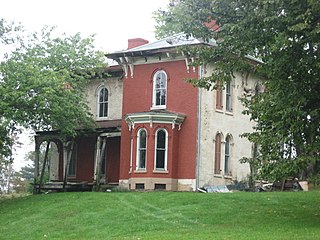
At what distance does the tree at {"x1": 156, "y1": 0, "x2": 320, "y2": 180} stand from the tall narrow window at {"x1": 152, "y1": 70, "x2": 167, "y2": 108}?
1300 cm

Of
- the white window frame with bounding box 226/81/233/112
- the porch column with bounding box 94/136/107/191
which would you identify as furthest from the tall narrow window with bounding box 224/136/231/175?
the porch column with bounding box 94/136/107/191

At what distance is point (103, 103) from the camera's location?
122 ft

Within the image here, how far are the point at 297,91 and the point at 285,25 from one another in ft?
6.29

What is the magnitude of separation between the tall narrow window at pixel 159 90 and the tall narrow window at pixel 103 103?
513cm

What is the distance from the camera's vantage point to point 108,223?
21.4m

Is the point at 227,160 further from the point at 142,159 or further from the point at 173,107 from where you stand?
the point at 142,159

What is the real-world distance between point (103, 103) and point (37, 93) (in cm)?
760

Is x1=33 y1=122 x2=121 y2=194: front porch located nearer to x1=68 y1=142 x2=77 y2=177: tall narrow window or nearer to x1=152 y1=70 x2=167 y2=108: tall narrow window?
x1=68 y1=142 x2=77 y2=177: tall narrow window

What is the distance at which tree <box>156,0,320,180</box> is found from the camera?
16266 mm

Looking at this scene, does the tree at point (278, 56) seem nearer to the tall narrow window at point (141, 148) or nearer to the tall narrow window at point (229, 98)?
the tall narrow window at point (141, 148)

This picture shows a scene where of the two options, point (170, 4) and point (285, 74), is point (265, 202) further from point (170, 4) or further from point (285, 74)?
point (170, 4)

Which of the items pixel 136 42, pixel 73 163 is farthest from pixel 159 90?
pixel 73 163

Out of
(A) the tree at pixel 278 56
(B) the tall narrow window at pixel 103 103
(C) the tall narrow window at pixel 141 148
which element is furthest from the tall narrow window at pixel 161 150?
(A) the tree at pixel 278 56

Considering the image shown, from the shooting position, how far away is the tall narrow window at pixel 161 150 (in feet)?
103
